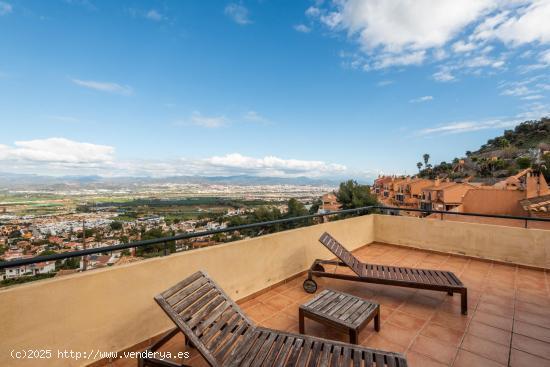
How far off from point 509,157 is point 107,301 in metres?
64.3

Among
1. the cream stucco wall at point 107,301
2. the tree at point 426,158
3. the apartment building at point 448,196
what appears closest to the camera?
the cream stucco wall at point 107,301

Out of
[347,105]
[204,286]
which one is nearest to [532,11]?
[204,286]

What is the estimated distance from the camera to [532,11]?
8.28 meters

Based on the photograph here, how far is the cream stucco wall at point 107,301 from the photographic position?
1.94 meters

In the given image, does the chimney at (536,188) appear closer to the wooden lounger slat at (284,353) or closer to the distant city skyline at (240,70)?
the distant city skyline at (240,70)

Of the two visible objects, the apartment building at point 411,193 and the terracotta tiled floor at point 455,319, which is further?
the apartment building at point 411,193

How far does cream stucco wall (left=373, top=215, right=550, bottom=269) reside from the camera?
4.57 metres

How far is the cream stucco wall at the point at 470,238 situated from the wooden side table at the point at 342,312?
3732 mm

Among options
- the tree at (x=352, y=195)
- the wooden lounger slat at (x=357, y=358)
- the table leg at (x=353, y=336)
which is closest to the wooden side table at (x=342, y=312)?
the table leg at (x=353, y=336)

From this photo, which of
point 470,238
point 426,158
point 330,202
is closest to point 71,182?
point 330,202

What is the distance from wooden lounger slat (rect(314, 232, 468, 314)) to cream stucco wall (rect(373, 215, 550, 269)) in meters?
2.17

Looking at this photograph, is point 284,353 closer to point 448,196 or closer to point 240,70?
point 240,70

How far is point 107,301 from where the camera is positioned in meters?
2.35

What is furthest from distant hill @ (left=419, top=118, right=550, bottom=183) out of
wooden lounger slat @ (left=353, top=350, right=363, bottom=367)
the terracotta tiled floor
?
wooden lounger slat @ (left=353, top=350, right=363, bottom=367)
